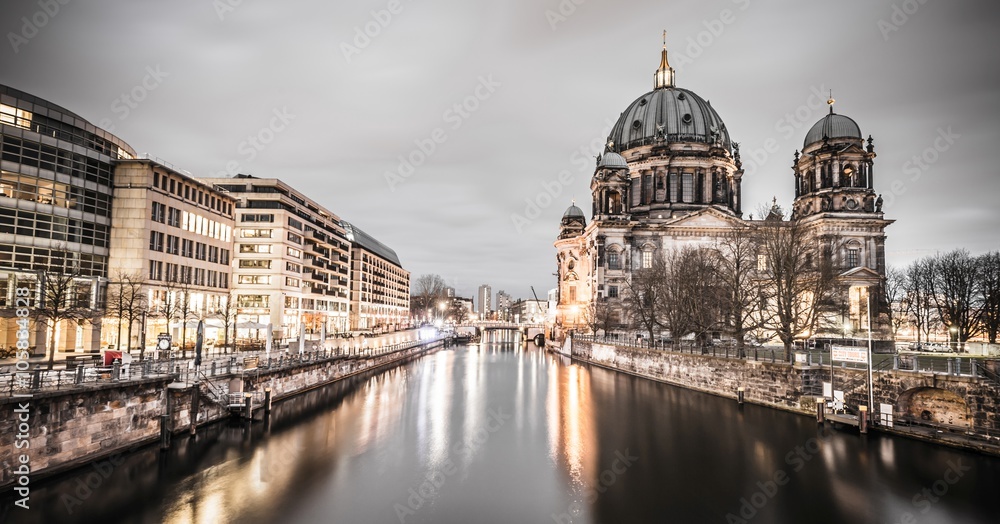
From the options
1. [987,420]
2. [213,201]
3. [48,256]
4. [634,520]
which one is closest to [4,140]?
[48,256]

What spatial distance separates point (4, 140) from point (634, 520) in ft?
168

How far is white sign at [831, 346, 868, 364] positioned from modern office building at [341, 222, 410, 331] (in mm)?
89335

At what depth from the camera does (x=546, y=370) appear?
229 feet

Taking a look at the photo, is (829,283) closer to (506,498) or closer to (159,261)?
(506,498)

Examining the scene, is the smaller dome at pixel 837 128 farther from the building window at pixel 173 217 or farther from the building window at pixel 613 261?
the building window at pixel 173 217

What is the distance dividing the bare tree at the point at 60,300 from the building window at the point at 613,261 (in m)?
69.1

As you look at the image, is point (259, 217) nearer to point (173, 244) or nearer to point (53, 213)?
point (173, 244)

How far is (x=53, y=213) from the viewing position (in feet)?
143

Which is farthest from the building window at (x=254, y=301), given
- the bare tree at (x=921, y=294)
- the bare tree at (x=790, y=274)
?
the bare tree at (x=921, y=294)

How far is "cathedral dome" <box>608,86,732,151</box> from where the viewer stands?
100438mm

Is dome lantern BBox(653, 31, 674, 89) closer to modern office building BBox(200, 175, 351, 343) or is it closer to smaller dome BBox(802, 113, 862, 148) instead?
smaller dome BBox(802, 113, 862, 148)

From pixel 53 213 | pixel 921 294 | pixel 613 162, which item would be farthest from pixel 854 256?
pixel 53 213

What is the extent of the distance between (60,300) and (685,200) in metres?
90.5

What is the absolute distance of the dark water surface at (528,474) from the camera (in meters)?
19.4
